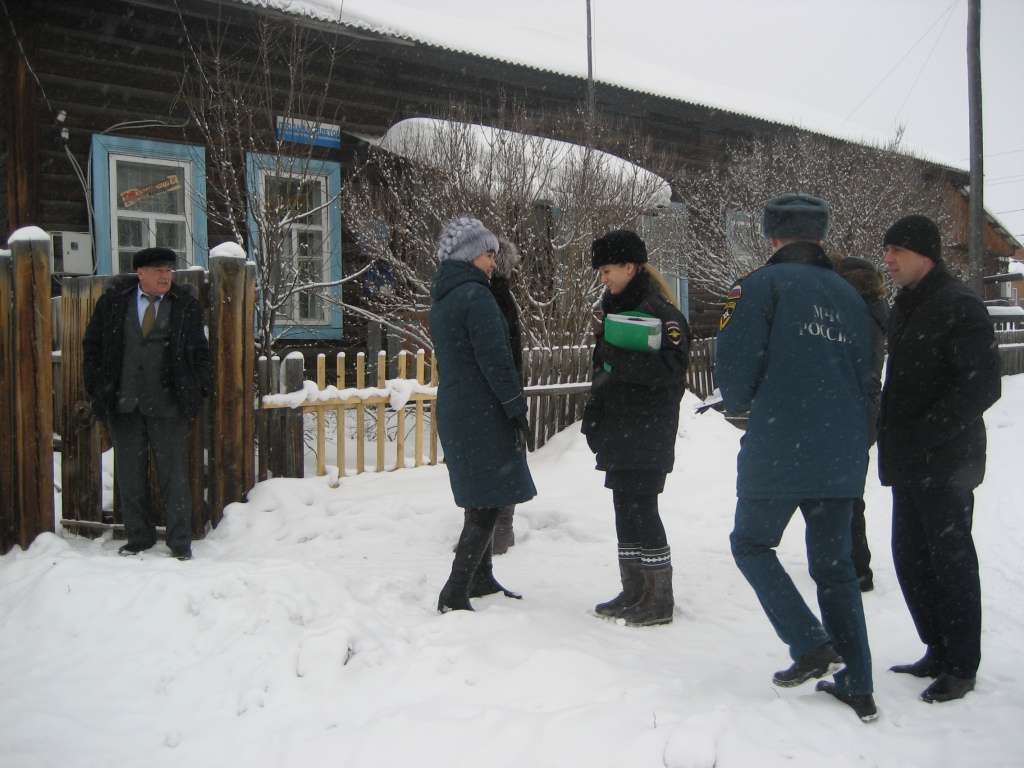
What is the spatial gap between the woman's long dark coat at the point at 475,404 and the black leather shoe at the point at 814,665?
1.26 metres

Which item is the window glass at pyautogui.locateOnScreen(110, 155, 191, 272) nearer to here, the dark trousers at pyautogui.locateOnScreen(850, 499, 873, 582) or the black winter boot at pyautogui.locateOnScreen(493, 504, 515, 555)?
the black winter boot at pyautogui.locateOnScreen(493, 504, 515, 555)

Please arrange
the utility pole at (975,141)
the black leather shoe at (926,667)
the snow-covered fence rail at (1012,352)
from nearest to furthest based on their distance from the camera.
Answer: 1. the black leather shoe at (926,667)
2. the utility pole at (975,141)
3. the snow-covered fence rail at (1012,352)

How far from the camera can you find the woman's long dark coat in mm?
3330

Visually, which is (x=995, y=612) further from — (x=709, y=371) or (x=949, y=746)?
(x=709, y=371)

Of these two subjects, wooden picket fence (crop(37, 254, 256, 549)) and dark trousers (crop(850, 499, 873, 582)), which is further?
wooden picket fence (crop(37, 254, 256, 549))

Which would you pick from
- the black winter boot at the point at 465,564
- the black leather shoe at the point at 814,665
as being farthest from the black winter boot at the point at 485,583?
the black leather shoe at the point at 814,665

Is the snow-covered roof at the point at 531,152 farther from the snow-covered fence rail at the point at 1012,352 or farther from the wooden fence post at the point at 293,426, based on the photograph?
the snow-covered fence rail at the point at 1012,352

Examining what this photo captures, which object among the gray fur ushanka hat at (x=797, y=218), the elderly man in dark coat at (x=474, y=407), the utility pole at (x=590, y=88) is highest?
the utility pole at (x=590, y=88)

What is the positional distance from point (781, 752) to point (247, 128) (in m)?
8.73

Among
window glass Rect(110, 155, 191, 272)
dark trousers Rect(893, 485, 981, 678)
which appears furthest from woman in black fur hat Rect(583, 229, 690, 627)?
window glass Rect(110, 155, 191, 272)

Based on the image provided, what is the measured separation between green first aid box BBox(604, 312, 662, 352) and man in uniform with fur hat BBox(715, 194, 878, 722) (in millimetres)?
652

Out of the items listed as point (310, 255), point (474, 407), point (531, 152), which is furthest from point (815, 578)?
point (310, 255)

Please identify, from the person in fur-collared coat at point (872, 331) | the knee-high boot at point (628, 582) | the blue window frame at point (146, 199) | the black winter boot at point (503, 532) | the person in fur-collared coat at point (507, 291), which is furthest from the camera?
the blue window frame at point (146, 199)

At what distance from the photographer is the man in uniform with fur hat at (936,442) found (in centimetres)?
273
